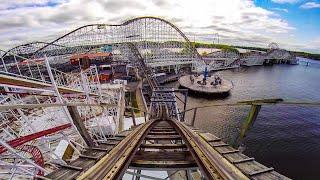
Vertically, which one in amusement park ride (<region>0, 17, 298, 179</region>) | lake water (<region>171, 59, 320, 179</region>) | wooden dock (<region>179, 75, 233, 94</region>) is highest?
amusement park ride (<region>0, 17, 298, 179</region>)

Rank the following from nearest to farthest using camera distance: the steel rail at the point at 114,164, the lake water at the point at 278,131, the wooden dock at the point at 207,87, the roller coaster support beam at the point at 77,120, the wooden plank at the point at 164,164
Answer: the steel rail at the point at 114,164 → the wooden plank at the point at 164,164 → the roller coaster support beam at the point at 77,120 → the lake water at the point at 278,131 → the wooden dock at the point at 207,87

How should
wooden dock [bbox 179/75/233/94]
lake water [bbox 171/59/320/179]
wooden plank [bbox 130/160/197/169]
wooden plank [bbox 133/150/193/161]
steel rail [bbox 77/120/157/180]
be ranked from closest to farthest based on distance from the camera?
1. steel rail [bbox 77/120/157/180]
2. wooden plank [bbox 130/160/197/169]
3. wooden plank [bbox 133/150/193/161]
4. lake water [bbox 171/59/320/179]
5. wooden dock [bbox 179/75/233/94]

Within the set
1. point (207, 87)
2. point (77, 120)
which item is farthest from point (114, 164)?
point (207, 87)

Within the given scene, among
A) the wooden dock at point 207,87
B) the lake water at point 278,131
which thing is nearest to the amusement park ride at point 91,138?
the wooden dock at point 207,87

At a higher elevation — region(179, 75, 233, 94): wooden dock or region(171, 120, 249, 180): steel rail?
region(171, 120, 249, 180): steel rail

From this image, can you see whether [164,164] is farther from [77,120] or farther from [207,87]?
[207,87]

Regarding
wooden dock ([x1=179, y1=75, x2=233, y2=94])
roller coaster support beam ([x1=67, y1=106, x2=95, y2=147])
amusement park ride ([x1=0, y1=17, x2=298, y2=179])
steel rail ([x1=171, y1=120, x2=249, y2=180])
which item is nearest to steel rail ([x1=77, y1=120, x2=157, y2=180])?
amusement park ride ([x1=0, y1=17, x2=298, y2=179])

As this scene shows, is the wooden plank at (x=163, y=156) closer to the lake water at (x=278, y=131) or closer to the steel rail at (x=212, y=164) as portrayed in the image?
the steel rail at (x=212, y=164)

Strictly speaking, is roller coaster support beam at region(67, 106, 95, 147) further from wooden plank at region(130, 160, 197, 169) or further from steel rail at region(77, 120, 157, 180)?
wooden plank at region(130, 160, 197, 169)

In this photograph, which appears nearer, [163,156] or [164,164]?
[164,164]

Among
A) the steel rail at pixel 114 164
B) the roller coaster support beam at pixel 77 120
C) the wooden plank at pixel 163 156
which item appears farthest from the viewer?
the roller coaster support beam at pixel 77 120

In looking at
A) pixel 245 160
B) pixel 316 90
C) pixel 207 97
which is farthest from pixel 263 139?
pixel 316 90
